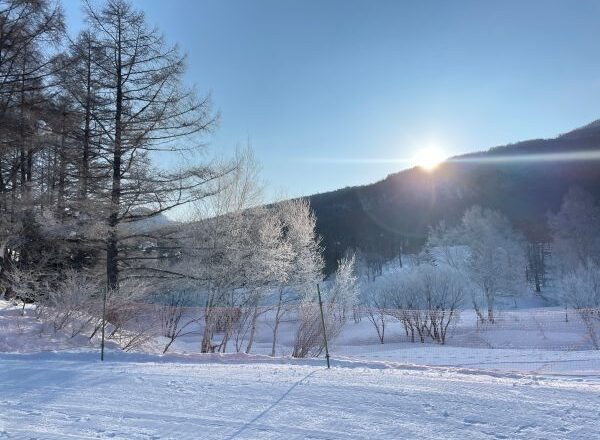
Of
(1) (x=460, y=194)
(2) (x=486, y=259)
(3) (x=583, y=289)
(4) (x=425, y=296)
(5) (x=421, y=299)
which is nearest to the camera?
(3) (x=583, y=289)

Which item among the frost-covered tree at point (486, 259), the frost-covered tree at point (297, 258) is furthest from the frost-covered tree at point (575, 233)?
the frost-covered tree at point (297, 258)

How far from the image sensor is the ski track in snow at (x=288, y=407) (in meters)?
3.98

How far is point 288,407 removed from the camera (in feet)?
15.3

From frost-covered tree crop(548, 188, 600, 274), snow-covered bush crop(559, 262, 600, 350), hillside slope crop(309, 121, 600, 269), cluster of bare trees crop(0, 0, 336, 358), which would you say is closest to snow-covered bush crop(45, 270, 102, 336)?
cluster of bare trees crop(0, 0, 336, 358)

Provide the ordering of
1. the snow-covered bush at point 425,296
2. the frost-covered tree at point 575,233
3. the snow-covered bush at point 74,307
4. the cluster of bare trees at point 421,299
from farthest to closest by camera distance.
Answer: the frost-covered tree at point 575,233 < the snow-covered bush at point 425,296 < the cluster of bare trees at point 421,299 < the snow-covered bush at point 74,307

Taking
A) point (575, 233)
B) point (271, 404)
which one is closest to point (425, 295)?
point (575, 233)

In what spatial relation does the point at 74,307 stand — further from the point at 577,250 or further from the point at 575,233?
the point at 575,233

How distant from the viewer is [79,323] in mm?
10602

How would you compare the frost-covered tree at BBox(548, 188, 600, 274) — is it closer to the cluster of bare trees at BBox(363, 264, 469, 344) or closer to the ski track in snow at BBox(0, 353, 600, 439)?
the cluster of bare trees at BBox(363, 264, 469, 344)

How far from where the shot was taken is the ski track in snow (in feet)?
13.0

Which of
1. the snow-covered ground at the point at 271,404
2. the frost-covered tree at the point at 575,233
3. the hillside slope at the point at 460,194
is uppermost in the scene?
the hillside slope at the point at 460,194

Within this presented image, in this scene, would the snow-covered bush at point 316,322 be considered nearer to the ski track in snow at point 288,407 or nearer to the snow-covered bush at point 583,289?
the ski track in snow at point 288,407

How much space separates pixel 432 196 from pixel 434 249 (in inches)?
1327

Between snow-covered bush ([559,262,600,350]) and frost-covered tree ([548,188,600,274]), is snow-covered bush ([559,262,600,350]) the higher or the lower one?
the lower one
